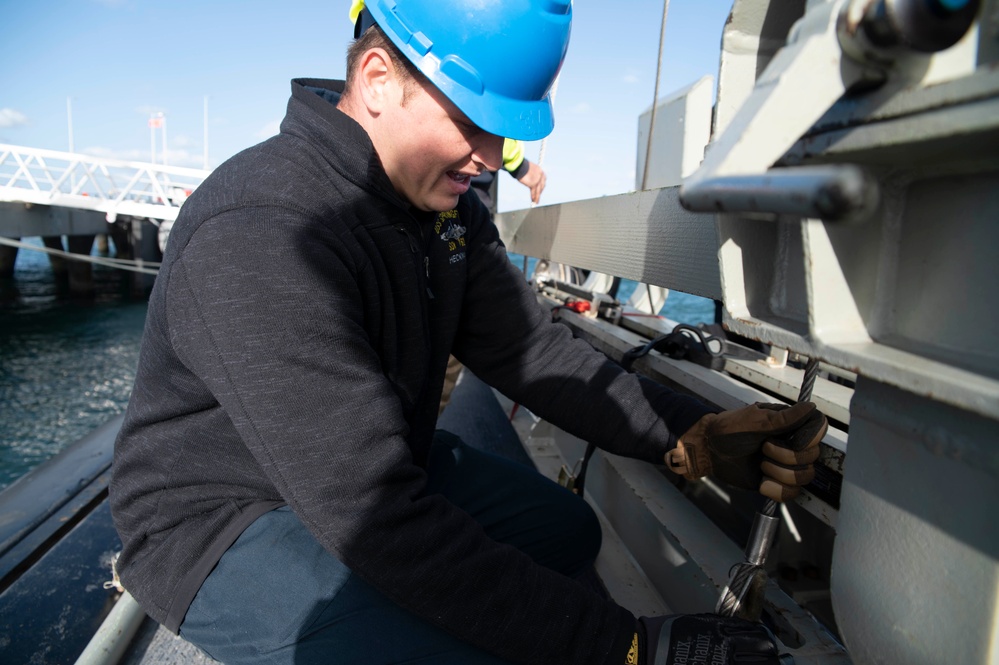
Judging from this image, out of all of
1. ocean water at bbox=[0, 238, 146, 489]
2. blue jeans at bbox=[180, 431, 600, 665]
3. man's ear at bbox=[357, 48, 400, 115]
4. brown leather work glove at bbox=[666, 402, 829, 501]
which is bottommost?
ocean water at bbox=[0, 238, 146, 489]

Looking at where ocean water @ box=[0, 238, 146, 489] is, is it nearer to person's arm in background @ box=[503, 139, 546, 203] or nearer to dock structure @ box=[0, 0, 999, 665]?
person's arm in background @ box=[503, 139, 546, 203]

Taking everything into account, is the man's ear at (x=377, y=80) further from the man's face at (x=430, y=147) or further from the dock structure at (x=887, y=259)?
the dock structure at (x=887, y=259)

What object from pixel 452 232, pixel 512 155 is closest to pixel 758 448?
pixel 452 232

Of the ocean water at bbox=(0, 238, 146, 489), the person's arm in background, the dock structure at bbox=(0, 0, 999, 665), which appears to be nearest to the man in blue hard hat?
the dock structure at bbox=(0, 0, 999, 665)

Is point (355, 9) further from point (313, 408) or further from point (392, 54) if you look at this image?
point (313, 408)

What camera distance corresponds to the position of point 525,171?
344 centimetres

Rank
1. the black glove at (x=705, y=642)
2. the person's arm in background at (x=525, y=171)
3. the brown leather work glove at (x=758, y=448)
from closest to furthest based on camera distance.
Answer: the black glove at (x=705, y=642), the brown leather work glove at (x=758, y=448), the person's arm in background at (x=525, y=171)

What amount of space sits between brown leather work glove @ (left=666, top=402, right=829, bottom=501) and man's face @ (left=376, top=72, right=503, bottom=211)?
0.79 metres

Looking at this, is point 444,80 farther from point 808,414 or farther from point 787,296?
point 808,414

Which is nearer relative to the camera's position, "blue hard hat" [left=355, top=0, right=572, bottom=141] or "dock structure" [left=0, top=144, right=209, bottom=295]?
"blue hard hat" [left=355, top=0, right=572, bottom=141]

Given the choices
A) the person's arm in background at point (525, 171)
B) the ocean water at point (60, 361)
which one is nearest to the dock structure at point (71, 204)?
the ocean water at point (60, 361)

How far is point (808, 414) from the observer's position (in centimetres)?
116

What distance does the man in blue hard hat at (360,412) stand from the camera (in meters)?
1.08

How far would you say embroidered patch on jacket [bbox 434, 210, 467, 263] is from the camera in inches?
63.6
